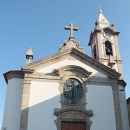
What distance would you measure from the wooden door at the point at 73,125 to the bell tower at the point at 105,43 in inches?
335

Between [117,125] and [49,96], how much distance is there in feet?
16.0

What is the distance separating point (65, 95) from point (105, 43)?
987 centimetres

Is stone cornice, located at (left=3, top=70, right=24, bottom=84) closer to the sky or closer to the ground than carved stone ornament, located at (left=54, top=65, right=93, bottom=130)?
closer to the sky

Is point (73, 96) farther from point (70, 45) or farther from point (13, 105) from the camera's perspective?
point (70, 45)

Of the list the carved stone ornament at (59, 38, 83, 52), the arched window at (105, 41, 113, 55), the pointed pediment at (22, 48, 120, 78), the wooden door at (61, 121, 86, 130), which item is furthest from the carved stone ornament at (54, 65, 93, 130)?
the arched window at (105, 41, 113, 55)

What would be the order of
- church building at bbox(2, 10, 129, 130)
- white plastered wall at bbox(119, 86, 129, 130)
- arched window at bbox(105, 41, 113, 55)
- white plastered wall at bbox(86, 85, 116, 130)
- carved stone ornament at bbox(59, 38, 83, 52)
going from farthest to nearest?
Result: arched window at bbox(105, 41, 113, 55) < carved stone ornament at bbox(59, 38, 83, 52) < white plastered wall at bbox(119, 86, 129, 130) < white plastered wall at bbox(86, 85, 116, 130) < church building at bbox(2, 10, 129, 130)

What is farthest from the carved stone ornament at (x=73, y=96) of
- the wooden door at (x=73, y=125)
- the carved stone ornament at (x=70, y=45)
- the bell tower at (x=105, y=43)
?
the bell tower at (x=105, y=43)

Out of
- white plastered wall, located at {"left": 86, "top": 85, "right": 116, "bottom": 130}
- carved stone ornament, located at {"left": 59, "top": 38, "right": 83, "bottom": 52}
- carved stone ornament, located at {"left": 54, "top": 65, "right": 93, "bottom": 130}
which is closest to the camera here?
carved stone ornament, located at {"left": 54, "top": 65, "right": 93, "bottom": 130}

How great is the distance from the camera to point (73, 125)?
16.8 m

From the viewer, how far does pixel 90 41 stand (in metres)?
28.1

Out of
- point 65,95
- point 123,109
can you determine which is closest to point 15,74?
point 65,95

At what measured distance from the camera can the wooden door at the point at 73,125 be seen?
1662cm

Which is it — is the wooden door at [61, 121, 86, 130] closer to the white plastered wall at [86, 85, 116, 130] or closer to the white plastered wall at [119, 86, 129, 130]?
the white plastered wall at [86, 85, 116, 130]

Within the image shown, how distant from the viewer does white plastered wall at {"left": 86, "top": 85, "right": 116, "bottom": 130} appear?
17.0m
